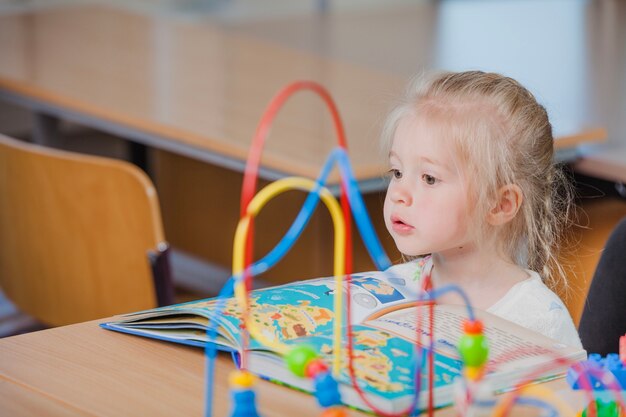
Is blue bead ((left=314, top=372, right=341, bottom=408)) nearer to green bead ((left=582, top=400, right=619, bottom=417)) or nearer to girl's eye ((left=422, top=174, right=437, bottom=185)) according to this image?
green bead ((left=582, top=400, right=619, bottom=417))

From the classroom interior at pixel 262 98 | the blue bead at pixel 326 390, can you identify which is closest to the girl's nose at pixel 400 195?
the blue bead at pixel 326 390

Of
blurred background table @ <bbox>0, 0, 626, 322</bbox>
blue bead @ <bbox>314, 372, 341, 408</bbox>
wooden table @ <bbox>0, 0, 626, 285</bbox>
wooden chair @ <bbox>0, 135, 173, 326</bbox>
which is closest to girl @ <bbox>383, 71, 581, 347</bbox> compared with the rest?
blue bead @ <bbox>314, 372, 341, 408</bbox>

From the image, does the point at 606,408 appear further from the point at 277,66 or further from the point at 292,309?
the point at 277,66

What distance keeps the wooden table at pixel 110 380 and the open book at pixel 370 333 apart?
0.02 meters

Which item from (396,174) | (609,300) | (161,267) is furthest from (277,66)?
(396,174)

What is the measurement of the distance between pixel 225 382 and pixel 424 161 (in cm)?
29

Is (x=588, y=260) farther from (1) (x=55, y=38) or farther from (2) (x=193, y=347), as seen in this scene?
(1) (x=55, y=38)

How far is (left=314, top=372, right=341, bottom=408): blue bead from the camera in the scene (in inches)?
30.9

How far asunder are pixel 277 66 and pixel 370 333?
2015mm

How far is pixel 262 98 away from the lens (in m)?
2.60

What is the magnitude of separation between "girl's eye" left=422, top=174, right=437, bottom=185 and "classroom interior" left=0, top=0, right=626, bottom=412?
1.72ft

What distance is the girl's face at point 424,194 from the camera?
1.09 m

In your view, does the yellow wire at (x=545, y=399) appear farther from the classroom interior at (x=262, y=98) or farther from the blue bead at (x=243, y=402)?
the classroom interior at (x=262, y=98)

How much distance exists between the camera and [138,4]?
4797 mm
